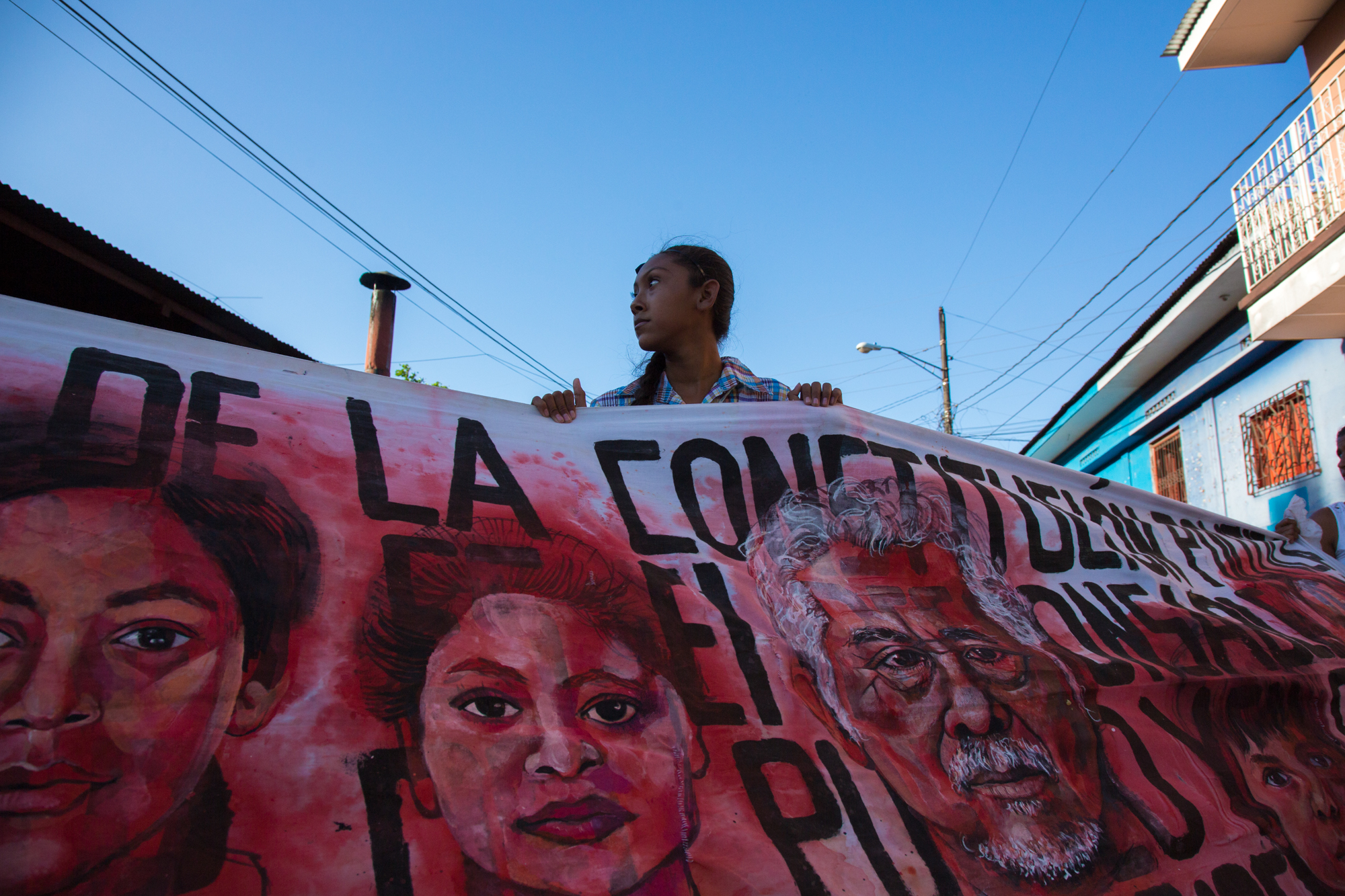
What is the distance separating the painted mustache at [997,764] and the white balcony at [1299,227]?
276 inches

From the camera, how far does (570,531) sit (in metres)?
1.83

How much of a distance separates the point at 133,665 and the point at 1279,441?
928 cm

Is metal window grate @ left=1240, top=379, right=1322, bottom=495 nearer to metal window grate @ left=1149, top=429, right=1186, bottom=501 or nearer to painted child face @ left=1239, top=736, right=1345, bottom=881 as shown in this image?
metal window grate @ left=1149, top=429, right=1186, bottom=501

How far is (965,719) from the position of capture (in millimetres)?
1683

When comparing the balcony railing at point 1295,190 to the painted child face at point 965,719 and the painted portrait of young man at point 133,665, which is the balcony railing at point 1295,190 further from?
the painted portrait of young man at point 133,665

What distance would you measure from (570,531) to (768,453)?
75 centimetres

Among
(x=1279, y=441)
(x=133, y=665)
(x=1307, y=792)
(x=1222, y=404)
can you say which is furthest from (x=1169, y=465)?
(x=133, y=665)

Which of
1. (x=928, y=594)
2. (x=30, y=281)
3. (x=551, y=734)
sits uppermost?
(x=30, y=281)

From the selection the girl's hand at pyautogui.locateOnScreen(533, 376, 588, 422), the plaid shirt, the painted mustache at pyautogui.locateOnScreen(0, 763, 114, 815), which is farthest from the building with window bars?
the painted mustache at pyautogui.locateOnScreen(0, 763, 114, 815)

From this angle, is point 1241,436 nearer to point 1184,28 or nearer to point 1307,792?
point 1184,28

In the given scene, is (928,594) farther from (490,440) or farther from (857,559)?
(490,440)


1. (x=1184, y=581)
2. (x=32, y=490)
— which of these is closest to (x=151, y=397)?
(x=32, y=490)

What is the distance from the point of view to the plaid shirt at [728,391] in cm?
280

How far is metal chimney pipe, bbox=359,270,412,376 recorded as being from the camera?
9.02m
